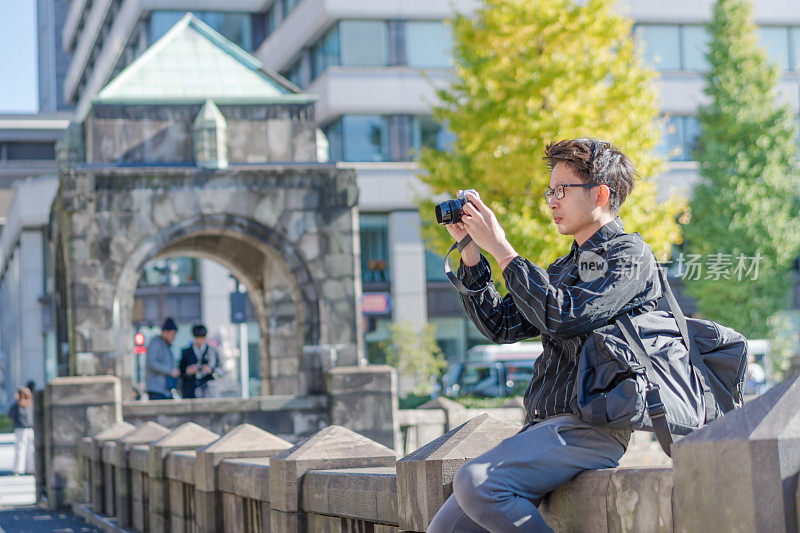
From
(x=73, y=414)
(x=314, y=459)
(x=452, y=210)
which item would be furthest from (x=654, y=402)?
(x=73, y=414)

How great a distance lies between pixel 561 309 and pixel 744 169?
34987mm

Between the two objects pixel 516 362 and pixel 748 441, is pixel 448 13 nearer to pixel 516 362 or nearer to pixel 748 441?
pixel 516 362

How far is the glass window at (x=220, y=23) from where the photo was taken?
46.2m

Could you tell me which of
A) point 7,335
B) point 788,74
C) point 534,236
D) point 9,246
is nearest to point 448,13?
point 788,74

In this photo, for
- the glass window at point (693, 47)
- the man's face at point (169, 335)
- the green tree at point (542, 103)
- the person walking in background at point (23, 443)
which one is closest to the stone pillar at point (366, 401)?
the man's face at point (169, 335)

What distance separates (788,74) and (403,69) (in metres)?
12.9

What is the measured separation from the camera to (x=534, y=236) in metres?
21.8

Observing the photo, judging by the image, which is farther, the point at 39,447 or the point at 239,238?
the point at 39,447

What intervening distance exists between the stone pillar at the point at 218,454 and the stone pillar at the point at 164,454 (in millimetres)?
1331

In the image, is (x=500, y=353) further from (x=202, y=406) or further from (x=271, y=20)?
(x=202, y=406)

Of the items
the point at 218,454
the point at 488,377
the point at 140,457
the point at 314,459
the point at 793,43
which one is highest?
the point at 793,43

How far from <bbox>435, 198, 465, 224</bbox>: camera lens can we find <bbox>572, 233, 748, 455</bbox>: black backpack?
0.59 m

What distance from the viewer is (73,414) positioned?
47.2 ft

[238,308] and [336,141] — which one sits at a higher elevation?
[336,141]
